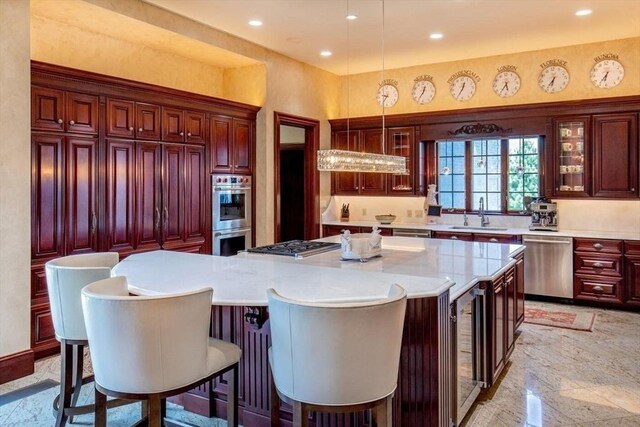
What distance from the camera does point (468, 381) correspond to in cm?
297

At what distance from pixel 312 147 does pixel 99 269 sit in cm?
511

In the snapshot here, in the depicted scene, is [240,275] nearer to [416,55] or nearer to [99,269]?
[99,269]

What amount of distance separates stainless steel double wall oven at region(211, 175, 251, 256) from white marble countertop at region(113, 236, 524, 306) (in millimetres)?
2065

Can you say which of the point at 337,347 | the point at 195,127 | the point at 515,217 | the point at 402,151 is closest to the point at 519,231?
the point at 515,217

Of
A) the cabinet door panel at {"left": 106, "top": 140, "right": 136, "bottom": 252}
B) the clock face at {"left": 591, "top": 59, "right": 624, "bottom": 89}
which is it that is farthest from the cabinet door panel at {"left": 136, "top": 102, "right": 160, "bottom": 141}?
the clock face at {"left": 591, "top": 59, "right": 624, "bottom": 89}

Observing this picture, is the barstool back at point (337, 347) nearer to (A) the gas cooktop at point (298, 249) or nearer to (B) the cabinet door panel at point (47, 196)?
(A) the gas cooktop at point (298, 249)

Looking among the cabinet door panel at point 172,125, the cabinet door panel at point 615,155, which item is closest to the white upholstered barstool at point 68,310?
the cabinet door panel at point 172,125

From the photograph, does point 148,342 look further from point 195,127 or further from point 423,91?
point 423,91

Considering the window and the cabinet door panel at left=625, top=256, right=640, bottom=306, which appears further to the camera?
the window

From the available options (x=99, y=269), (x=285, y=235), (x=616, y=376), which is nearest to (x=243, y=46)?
(x=285, y=235)

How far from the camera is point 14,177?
3660 mm

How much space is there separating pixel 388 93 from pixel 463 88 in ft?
3.88

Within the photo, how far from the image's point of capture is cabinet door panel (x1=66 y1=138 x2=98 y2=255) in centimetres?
421

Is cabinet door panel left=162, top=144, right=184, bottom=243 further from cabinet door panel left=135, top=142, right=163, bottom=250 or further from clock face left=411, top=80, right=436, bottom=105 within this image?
clock face left=411, top=80, right=436, bottom=105
